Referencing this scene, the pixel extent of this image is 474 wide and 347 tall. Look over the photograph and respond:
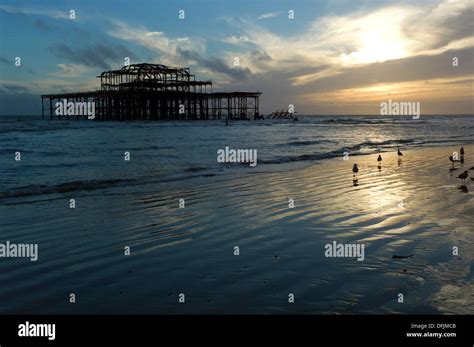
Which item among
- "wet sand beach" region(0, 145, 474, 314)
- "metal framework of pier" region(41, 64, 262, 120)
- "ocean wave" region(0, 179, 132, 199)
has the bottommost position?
"wet sand beach" region(0, 145, 474, 314)

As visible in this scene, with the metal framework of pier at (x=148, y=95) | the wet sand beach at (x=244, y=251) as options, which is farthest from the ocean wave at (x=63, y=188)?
the metal framework of pier at (x=148, y=95)

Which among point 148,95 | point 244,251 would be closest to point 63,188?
point 244,251

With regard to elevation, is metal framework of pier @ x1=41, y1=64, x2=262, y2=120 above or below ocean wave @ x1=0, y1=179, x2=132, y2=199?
above

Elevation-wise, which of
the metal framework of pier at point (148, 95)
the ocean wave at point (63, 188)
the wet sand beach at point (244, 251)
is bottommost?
the wet sand beach at point (244, 251)

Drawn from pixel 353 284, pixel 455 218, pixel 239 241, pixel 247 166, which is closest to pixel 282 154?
pixel 247 166

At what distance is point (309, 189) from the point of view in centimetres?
1147

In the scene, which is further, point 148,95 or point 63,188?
point 148,95

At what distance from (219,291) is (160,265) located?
1.19 m

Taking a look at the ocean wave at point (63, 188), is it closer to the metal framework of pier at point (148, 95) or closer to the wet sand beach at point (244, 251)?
the wet sand beach at point (244, 251)

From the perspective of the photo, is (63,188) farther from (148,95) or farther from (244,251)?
(148,95)

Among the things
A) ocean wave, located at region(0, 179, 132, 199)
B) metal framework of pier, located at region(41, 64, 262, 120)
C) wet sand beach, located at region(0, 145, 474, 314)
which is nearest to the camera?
wet sand beach, located at region(0, 145, 474, 314)

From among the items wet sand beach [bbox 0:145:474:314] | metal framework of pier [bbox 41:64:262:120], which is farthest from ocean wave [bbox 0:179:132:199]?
metal framework of pier [bbox 41:64:262:120]

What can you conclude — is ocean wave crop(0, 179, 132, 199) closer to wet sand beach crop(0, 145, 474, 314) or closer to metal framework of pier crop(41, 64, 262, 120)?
wet sand beach crop(0, 145, 474, 314)

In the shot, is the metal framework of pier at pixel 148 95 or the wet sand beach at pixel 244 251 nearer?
the wet sand beach at pixel 244 251
